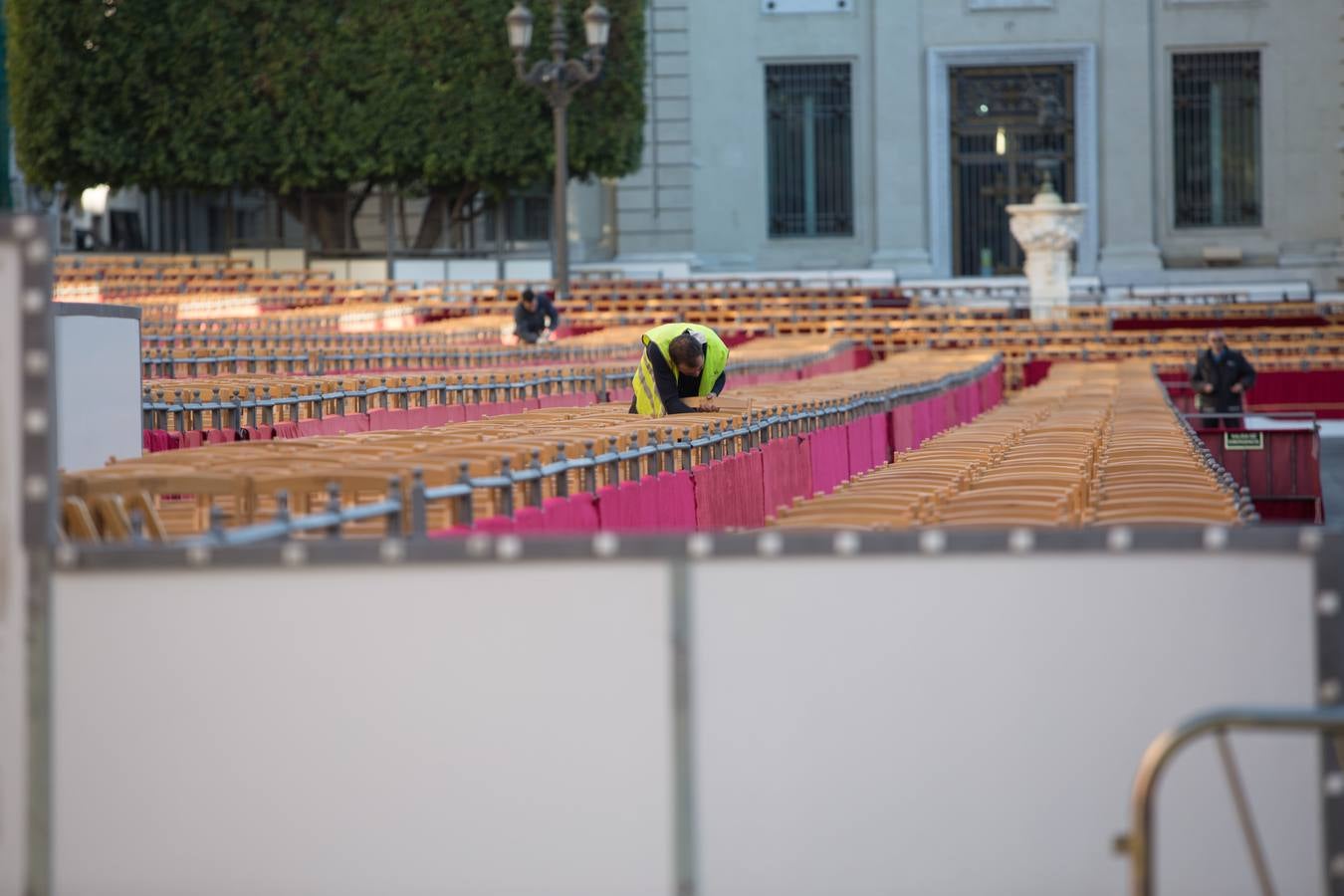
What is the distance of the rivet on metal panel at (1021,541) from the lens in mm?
4082

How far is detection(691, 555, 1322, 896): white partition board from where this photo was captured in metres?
4.03

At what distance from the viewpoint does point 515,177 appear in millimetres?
44562

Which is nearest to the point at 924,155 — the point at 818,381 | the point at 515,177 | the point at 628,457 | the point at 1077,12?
the point at 1077,12

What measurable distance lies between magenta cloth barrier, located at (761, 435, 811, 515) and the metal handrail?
26.7 feet

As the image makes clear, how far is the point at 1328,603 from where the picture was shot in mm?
3996

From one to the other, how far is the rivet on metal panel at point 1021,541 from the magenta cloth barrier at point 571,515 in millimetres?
4050

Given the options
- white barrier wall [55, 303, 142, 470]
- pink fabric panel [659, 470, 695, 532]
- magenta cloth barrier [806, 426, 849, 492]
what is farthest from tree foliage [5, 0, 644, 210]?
white barrier wall [55, 303, 142, 470]

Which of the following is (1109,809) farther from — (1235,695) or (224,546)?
(224,546)

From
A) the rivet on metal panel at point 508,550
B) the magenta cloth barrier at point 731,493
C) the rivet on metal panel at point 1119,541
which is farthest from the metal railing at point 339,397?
the rivet on metal panel at point 1119,541

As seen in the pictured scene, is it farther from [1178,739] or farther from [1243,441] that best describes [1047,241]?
[1178,739]

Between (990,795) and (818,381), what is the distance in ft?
47.9

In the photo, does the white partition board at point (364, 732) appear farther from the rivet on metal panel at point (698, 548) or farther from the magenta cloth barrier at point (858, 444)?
the magenta cloth barrier at point (858, 444)

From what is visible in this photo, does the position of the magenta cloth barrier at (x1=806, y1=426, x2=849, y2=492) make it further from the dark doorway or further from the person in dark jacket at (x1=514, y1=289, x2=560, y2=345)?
the dark doorway

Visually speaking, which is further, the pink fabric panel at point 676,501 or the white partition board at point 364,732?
the pink fabric panel at point 676,501
